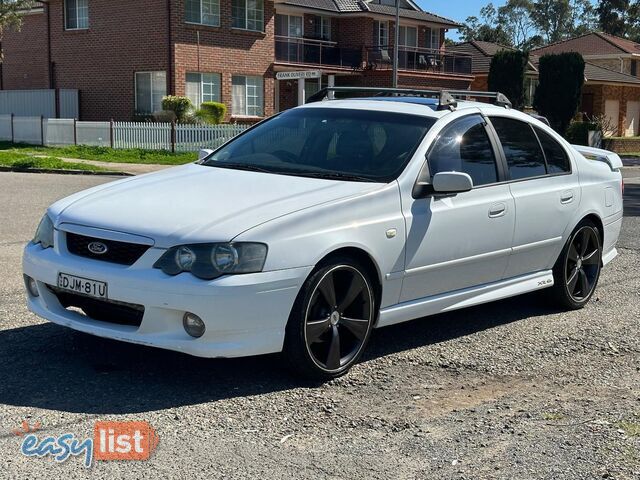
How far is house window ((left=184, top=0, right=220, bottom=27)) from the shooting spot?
30.7m

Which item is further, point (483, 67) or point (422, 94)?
point (483, 67)

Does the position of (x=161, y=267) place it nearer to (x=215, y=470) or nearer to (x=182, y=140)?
(x=215, y=470)

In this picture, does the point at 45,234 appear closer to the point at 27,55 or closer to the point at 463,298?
the point at 463,298

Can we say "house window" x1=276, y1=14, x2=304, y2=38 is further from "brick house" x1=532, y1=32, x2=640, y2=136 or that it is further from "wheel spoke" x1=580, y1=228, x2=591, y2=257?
"wheel spoke" x1=580, y1=228, x2=591, y2=257

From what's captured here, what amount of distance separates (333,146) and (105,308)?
2009 mm

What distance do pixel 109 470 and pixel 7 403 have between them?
40.1 inches

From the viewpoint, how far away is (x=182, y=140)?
27328mm

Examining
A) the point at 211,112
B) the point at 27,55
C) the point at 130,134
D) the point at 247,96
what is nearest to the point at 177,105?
the point at 211,112

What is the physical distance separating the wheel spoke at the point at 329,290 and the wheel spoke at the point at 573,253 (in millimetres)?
2831

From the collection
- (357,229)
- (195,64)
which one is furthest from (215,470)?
(195,64)

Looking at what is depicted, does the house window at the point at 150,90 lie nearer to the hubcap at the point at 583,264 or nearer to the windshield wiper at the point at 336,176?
the hubcap at the point at 583,264

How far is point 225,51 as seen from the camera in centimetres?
3194

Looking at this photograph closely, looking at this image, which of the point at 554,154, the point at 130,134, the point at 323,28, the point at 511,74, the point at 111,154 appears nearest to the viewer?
the point at 554,154

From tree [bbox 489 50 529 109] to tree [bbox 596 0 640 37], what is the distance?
5508 cm
